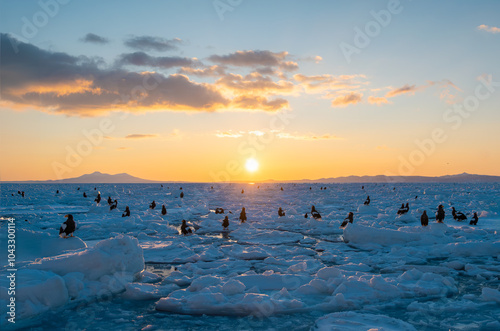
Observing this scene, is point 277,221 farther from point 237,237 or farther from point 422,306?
point 422,306

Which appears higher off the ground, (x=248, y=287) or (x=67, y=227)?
(x=67, y=227)

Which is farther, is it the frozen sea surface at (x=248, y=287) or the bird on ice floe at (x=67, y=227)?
the bird on ice floe at (x=67, y=227)

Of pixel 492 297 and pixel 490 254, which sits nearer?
pixel 492 297

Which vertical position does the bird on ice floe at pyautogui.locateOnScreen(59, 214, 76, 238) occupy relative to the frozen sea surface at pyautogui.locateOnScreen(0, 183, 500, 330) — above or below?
above

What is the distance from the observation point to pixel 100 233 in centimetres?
1683

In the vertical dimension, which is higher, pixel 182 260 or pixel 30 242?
pixel 30 242

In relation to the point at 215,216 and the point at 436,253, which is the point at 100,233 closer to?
the point at 215,216

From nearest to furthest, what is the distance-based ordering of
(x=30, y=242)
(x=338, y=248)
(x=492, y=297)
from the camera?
(x=492, y=297), (x=30, y=242), (x=338, y=248)

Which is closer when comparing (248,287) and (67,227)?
(248,287)

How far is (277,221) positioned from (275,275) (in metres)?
13.4

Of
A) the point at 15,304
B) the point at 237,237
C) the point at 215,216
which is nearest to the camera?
the point at 15,304

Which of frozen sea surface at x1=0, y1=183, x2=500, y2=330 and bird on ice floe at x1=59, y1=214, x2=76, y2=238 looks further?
bird on ice floe at x1=59, y1=214, x2=76, y2=238

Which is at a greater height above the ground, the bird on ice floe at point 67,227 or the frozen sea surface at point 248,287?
the bird on ice floe at point 67,227

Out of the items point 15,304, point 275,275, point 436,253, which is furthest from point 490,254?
point 15,304
